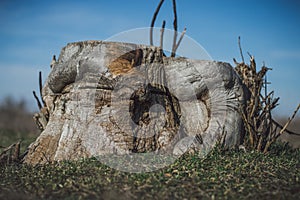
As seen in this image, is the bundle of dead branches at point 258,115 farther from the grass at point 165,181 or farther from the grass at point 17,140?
the grass at point 17,140

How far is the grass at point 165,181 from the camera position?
3.66 metres

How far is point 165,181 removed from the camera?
3.98 metres

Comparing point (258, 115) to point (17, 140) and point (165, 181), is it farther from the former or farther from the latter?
point (17, 140)

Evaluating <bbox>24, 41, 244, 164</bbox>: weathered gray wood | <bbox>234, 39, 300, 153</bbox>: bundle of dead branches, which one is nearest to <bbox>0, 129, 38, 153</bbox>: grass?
<bbox>24, 41, 244, 164</bbox>: weathered gray wood

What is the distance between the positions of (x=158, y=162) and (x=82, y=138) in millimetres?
1208

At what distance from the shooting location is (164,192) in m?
3.66

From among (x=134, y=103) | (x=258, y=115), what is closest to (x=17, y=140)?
(x=134, y=103)

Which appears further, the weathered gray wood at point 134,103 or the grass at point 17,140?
the grass at point 17,140

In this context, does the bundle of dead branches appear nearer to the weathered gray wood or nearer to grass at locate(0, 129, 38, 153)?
the weathered gray wood

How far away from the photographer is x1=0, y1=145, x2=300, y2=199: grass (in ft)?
12.0

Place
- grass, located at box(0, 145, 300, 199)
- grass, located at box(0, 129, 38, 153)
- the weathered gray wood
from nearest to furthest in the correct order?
grass, located at box(0, 145, 300, 199) < the weathered gray wood < grass, located at box(0, 129, 38, 153)

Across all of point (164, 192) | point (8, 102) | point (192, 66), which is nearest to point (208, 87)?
point (192, 66)

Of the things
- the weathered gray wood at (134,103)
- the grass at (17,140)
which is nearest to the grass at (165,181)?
the weathered gray wood at (134,103)

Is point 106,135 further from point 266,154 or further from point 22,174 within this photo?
point 266,154
